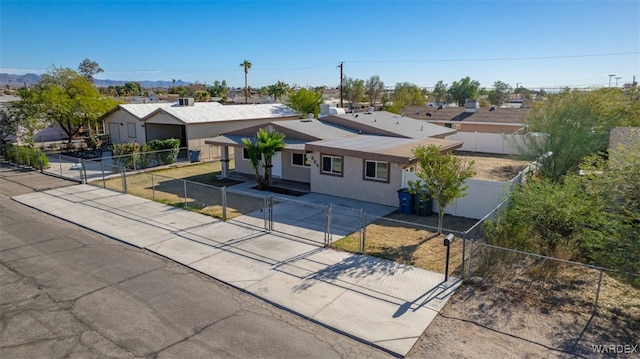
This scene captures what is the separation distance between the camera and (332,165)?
20172 mm

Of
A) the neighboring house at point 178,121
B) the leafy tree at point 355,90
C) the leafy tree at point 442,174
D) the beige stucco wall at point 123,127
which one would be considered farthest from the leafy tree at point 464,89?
the leafy tree at point 442,174

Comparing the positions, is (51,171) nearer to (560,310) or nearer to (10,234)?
(10,234)

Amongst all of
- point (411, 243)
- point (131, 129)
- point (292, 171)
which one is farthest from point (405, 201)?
point (131, 129)

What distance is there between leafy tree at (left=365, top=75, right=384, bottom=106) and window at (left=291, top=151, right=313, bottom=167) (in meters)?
82.1

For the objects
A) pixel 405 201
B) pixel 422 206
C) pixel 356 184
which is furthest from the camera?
pixel 356 184

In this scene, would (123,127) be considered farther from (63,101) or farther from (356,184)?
(356,184)

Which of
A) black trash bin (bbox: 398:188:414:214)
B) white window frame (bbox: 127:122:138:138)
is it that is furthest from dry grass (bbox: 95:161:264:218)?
white window frame (bbox: 127:122:138:138)

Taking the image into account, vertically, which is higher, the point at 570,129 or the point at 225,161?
A: the point at 570,129

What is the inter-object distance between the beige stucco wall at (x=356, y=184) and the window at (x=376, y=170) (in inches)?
7.5

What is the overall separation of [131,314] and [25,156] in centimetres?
2390

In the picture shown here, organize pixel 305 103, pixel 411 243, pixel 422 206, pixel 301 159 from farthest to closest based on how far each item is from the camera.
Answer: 1. pixel 305 103
2. pixel 301 159
3. pixel 422 206
4. pixel 411 243

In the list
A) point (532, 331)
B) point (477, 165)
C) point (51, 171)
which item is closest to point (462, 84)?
point (477, 165)

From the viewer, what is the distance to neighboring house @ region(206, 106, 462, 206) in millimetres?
18419

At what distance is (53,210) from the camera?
56.8ft
